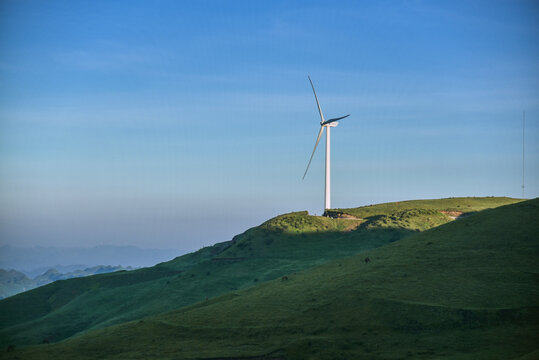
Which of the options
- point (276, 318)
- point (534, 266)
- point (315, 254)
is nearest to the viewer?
point (276, 318)

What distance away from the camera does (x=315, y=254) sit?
432ft

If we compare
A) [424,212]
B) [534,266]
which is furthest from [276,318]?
[424,212]

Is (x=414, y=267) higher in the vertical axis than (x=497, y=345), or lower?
higher

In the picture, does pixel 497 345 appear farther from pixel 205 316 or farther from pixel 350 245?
pixel 350 245

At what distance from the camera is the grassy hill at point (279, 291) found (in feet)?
212

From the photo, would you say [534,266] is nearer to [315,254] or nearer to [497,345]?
[497,345]

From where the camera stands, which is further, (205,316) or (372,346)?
(205,316)

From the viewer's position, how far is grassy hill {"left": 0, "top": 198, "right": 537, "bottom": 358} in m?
64.7

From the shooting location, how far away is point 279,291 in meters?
82.4

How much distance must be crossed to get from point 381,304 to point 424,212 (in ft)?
318

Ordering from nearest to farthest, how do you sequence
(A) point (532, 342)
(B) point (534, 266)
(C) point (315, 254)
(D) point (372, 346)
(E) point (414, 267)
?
1. (A) point (532, 342)
2. (D) point (372, 346)
3. (B) point (534, 266)
4. (E) point (414, 267)
5. (C) point (315, 254)

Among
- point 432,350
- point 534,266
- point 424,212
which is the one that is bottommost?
point 432,350

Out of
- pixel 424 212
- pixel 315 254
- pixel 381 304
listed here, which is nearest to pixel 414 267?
pixel 381 304

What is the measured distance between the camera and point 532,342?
5362 centimetres
